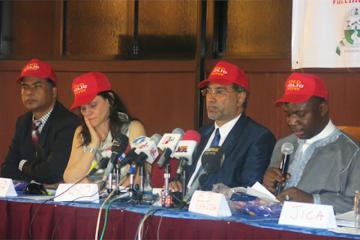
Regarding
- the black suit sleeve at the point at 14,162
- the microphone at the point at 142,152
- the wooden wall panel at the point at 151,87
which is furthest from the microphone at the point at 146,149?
the wooden wall panel at the point at 151,87

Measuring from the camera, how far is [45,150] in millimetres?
4215

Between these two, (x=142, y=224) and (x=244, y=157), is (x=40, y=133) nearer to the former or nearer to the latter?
(x=244, y=157)

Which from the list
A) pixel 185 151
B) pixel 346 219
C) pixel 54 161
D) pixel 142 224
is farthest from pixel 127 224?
pixel 54 161

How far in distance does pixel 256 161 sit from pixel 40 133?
152cm

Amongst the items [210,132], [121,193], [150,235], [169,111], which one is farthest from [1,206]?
[169,111]

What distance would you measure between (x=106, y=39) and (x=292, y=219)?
133 inches

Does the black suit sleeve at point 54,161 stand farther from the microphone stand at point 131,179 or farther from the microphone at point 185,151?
the microphone at point 185,151

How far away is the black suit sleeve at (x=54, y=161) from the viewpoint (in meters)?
4.05

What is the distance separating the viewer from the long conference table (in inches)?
99.7

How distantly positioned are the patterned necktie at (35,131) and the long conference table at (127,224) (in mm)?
1170

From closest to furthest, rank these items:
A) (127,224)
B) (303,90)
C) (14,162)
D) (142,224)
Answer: (142,224) < (127,224) < (303,90) < (14,162)

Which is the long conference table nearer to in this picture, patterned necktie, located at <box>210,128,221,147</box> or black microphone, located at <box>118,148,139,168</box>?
black microphone, located at <box>118,148,139,168</box>

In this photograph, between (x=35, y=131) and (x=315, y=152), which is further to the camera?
(x=35, y=131)

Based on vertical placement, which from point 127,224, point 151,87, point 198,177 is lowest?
point 127,224
